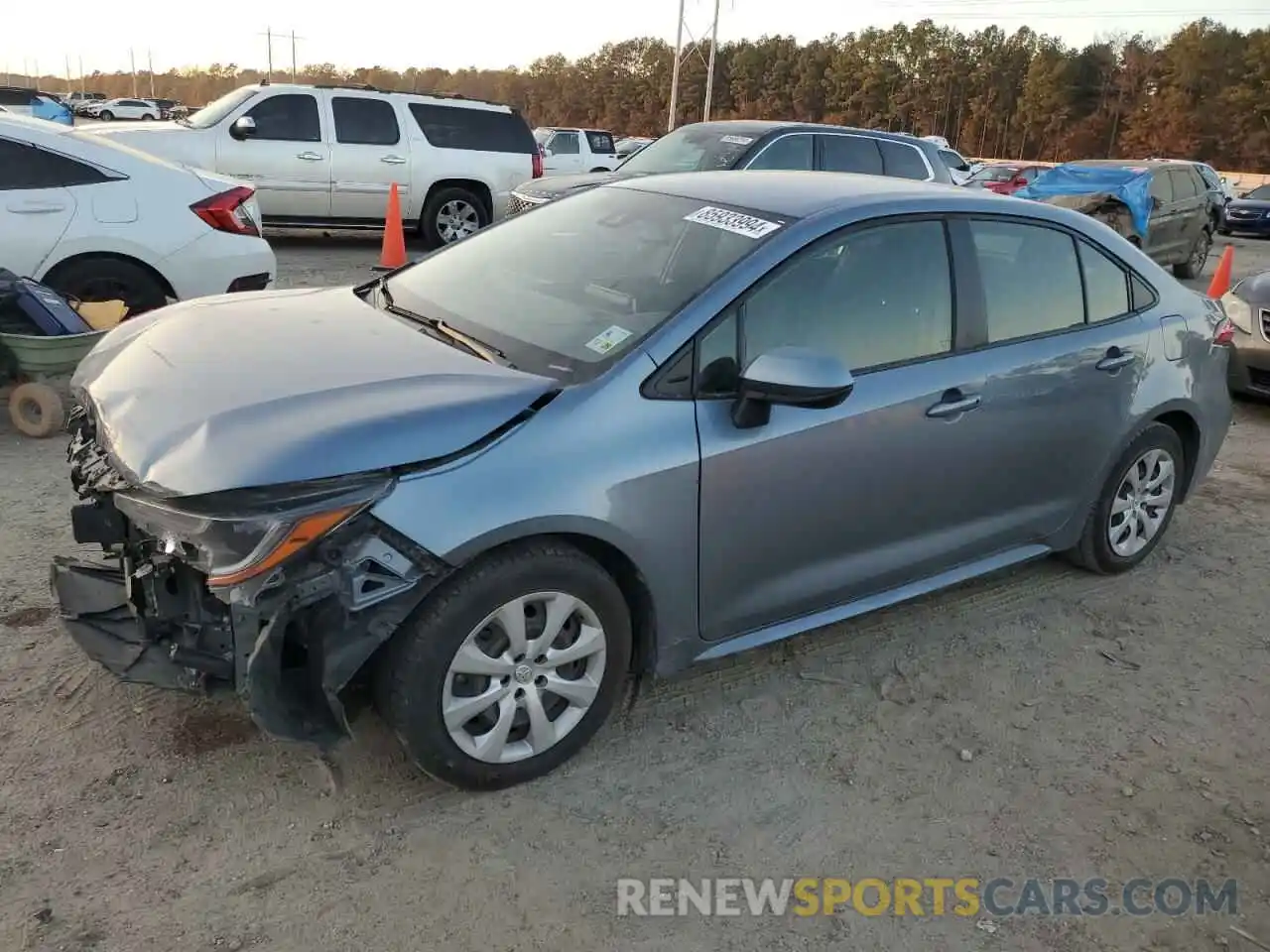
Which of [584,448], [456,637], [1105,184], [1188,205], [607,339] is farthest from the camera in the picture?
[1188,205]

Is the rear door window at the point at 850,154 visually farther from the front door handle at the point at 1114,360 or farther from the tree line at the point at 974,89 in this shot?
the tree line at the point at 974,89

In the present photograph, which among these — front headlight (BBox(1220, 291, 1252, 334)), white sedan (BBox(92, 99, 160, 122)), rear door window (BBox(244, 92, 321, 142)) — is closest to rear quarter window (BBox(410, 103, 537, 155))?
rear door window (BBox(244, 92, 321, 142))

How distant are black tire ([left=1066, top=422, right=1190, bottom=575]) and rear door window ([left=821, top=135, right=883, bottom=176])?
235 inches

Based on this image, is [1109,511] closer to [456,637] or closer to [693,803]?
[693,803]

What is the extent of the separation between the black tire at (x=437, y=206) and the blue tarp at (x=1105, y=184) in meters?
7.02

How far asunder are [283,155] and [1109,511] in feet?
32.9

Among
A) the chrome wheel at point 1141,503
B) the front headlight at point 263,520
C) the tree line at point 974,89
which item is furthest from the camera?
the tree line at point 974,89

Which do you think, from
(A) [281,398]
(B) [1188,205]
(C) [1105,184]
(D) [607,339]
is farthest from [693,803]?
(B) [1188,205]

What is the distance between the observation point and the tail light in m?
6.34

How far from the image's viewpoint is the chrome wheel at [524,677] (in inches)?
110

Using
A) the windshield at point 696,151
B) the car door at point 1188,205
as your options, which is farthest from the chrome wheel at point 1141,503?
the car door at point 1188,205

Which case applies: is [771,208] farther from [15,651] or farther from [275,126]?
[275,126]

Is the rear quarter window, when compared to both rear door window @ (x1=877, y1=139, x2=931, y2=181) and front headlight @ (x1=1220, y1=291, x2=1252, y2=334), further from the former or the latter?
front headlight @ (x1=1220, y1=291, x2=1252, y2=334)

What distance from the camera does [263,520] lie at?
2.50 metres
